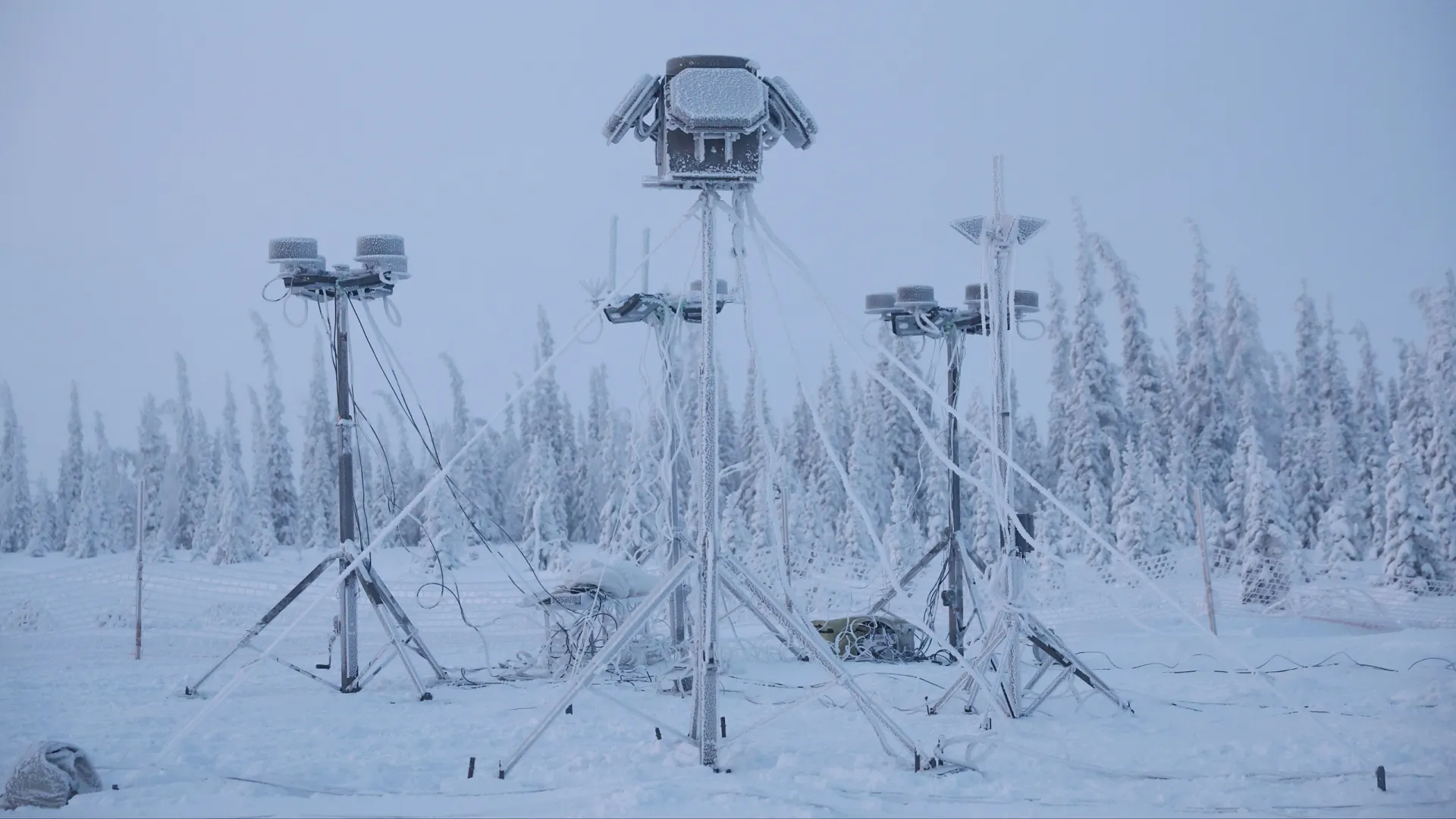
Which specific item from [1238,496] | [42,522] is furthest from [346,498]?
[42,522]

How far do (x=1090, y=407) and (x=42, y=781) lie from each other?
3445 cm

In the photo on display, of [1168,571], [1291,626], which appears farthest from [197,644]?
[1168,571]

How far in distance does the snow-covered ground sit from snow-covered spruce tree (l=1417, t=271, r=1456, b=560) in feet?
56.6

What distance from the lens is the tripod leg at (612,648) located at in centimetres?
636

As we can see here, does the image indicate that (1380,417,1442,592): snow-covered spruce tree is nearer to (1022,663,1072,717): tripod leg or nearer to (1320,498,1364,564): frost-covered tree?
(1320,498,1364,564): frost-covered tree

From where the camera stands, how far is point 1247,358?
3812 centimetres

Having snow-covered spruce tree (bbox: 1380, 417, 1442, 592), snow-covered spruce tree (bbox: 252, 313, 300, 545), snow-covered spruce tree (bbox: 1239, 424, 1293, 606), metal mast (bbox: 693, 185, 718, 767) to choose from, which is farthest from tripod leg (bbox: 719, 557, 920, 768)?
snow-covered spruce tree (bbox: 252, 313, 300, 545)

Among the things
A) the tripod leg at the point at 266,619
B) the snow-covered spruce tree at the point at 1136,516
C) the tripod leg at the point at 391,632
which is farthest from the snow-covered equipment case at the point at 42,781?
the snow-covered spruce tree at the point at 1136,516

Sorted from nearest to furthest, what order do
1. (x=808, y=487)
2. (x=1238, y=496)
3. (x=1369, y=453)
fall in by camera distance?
(x=1238, y=496) → (x=1369, y=453) → (x=808, y=487)

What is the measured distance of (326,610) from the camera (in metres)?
20.0

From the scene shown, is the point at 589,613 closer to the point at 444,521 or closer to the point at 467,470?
the point at 444,521

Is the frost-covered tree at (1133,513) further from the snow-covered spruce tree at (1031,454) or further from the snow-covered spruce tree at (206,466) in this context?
the snow-covered spruce tree at (206,466)

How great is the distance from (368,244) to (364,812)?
20.0ft

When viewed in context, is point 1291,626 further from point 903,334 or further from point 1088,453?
point 1088,453
